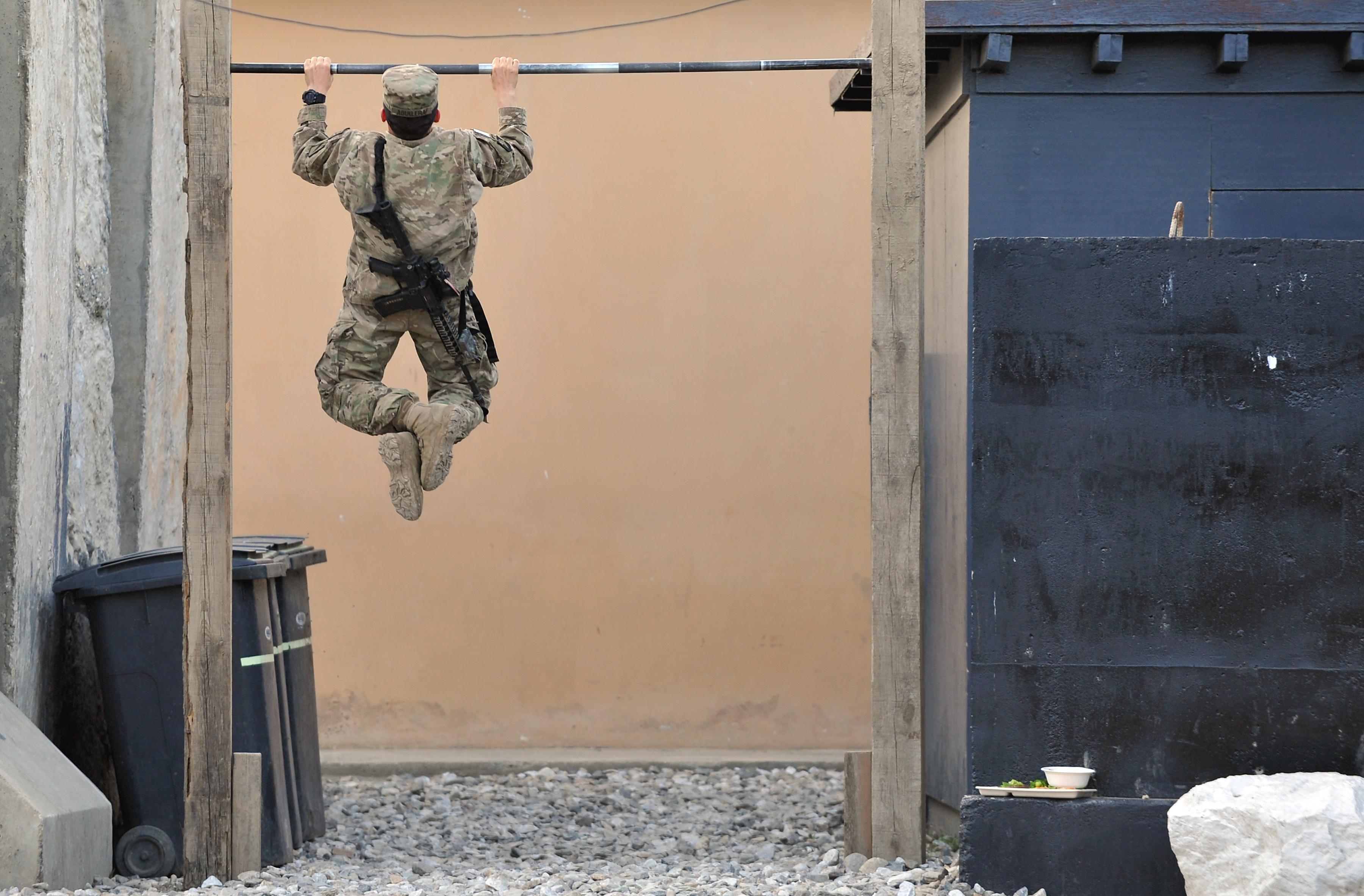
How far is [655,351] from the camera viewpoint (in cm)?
831

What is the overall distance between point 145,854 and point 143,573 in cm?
95

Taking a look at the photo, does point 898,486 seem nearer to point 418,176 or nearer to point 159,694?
point 418,176

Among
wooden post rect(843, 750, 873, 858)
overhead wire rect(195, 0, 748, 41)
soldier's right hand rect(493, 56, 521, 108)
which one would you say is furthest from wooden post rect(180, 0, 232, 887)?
overhead wire rect(195, 0, 748, 41)

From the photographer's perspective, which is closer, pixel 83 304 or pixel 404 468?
pixel 404 468

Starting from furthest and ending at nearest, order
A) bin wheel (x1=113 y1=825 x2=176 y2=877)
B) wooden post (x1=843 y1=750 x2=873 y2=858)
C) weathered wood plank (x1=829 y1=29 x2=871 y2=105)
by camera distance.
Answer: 1. weathered wood plank (x1=829 y1=29 x2=871 y2=105)
2. bin wheel (x1=113 y1=825 x2=176 y2=877)
3. wooden post (x1=843 y1=750 x2=873 y2=858)

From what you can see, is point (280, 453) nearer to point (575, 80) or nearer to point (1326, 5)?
point (575, 80)

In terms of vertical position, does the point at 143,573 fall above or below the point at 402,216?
below

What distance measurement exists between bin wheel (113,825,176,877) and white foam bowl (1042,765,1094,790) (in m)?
2.91

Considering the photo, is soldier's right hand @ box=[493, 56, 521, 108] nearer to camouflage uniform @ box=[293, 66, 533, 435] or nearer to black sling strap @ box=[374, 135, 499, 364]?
camouflage uniform @ box=[293, 66, 533, 435]

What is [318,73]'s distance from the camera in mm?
4820

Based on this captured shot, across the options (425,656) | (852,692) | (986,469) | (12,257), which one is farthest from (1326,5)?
(425,656)

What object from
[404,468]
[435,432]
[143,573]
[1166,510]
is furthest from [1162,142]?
[143,573]

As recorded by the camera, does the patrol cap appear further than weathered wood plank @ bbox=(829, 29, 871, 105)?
No

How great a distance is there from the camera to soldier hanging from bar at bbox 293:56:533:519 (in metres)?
4.79
